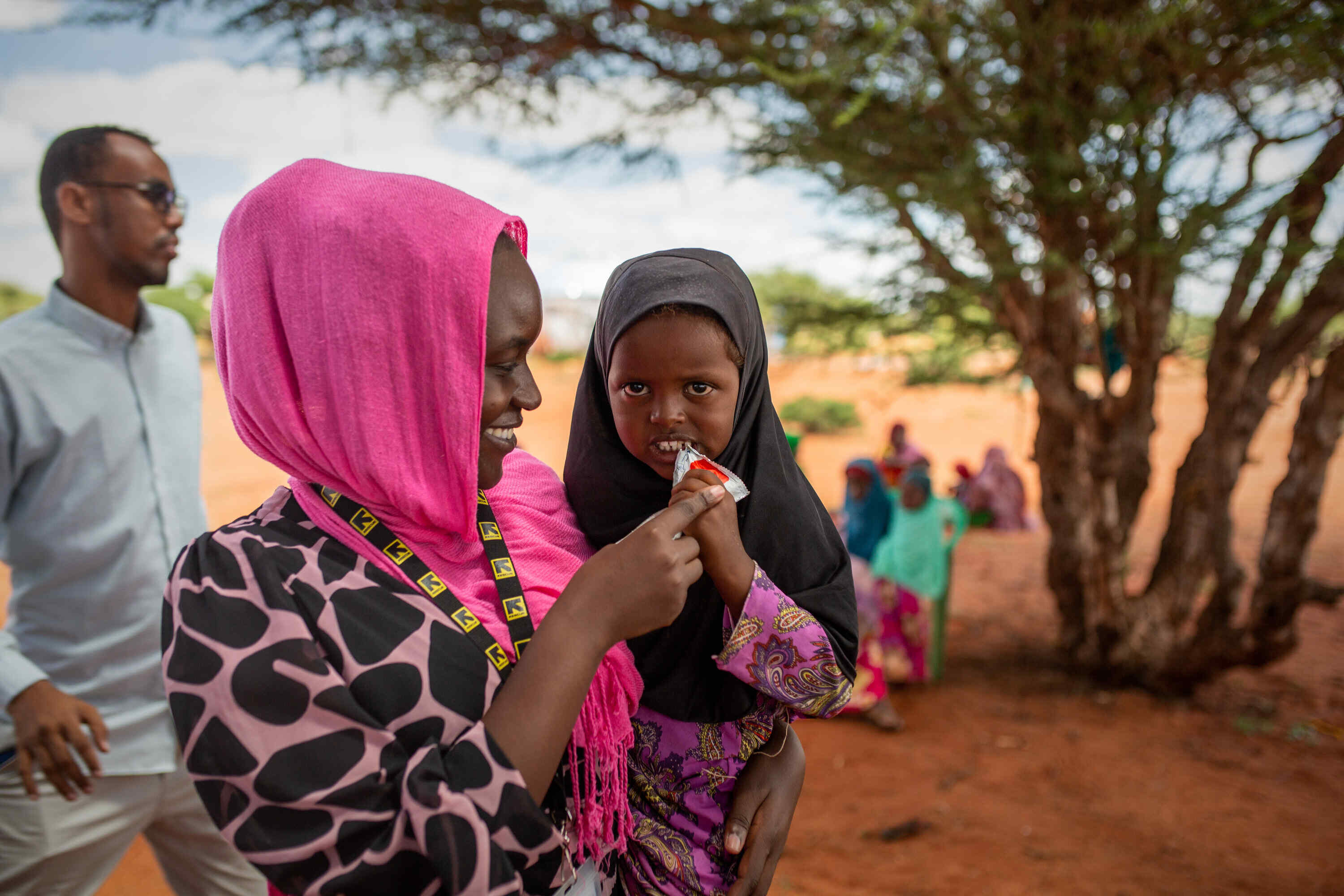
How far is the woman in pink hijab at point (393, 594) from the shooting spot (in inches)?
44.5

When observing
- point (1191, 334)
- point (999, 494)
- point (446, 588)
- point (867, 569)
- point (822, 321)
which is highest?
point (1191, 334)

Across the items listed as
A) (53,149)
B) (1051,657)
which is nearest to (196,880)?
(53,149)

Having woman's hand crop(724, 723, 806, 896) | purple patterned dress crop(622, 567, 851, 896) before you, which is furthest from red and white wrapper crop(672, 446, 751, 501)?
A: woman's hand crop(724, 723, 806, 896)

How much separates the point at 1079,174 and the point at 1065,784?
3.52m

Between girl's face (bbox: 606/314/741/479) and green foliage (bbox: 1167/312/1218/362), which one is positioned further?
green foliage (bbox: 1167/312/1218/362)

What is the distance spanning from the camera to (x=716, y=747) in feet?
5.46

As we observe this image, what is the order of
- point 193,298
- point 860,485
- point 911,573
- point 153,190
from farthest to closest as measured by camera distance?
point 193,298, point 860,485, point 911,573, point 153,190

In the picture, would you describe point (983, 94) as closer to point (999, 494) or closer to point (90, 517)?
point (90, 517)

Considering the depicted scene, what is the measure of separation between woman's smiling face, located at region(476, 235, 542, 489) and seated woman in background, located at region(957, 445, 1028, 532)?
12013mm

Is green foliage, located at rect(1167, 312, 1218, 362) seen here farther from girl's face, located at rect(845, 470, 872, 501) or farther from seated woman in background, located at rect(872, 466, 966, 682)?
girl's face, located at rect(845, 470, 872, 501)

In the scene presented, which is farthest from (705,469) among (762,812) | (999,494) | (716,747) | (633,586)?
(999,494)

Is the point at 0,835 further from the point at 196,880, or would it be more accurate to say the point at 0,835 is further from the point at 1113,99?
the point at 1113,99

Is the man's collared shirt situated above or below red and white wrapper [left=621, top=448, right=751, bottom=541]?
below

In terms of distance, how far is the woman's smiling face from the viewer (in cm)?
137
